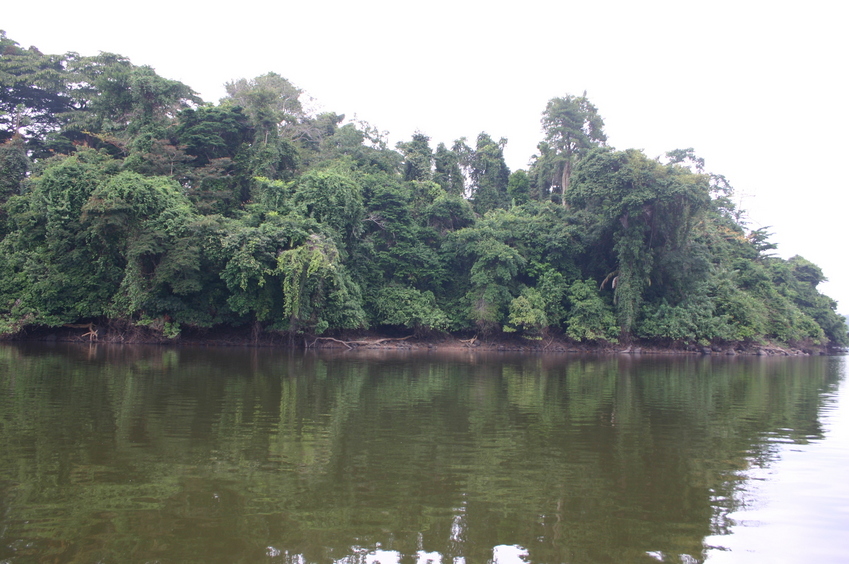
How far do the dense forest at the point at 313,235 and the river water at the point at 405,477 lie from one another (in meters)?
14.3

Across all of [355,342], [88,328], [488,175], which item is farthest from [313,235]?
[488,175]

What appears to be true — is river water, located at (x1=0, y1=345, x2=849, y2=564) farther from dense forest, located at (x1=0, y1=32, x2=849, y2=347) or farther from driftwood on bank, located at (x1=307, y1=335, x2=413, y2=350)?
driftwood on bank, located at (x1=307, y1=335, x2=413, y2=350)

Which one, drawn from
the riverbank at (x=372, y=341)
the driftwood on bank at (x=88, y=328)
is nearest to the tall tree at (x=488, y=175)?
the riverbank at (x=372, y=341)

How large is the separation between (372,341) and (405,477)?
82.0 ft

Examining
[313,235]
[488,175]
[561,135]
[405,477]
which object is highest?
[561,135]

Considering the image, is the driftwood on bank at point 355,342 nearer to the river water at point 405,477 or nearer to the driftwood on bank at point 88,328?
the driftwood on bank at point 88,328

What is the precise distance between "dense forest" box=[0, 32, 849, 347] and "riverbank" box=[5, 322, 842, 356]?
0.44 m

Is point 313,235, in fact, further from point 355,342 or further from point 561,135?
point 561,135

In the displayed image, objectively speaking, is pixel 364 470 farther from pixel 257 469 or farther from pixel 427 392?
pixel 427 392

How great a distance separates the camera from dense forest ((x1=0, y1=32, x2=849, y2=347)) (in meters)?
25.6

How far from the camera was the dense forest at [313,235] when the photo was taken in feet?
84.1

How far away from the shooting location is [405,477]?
6125mm

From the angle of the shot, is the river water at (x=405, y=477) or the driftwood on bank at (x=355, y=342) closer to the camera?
the river water at (x=405, y=477)

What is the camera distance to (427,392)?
12.9m
